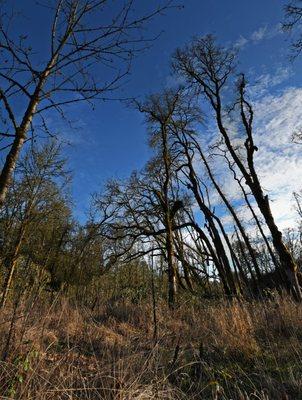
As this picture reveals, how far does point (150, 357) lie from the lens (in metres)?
4.03

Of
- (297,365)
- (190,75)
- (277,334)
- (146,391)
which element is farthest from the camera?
(190,75)

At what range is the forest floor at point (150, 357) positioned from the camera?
3051mm

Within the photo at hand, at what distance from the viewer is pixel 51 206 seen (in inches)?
572

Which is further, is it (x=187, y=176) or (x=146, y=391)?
(x=187, y=176)

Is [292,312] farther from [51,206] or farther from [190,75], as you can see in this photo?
[190,75]

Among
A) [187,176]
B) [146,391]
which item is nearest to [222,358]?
[146,391]

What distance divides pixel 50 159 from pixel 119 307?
723 cm

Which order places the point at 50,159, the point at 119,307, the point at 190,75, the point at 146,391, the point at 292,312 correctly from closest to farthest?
the point at 146,391, the point at 292,312, the point at 119,307, the point at 50,159, the point at 190,75

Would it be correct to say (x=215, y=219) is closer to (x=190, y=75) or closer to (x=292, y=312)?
(x=190, y=75)

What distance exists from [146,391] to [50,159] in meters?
12.1

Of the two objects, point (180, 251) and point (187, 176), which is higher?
point (187, 176)

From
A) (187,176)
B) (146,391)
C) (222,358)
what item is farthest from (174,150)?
(146,391)

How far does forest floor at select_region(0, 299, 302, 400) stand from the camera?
3.05m

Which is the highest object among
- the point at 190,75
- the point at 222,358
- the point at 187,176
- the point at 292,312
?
the point at 190,75
